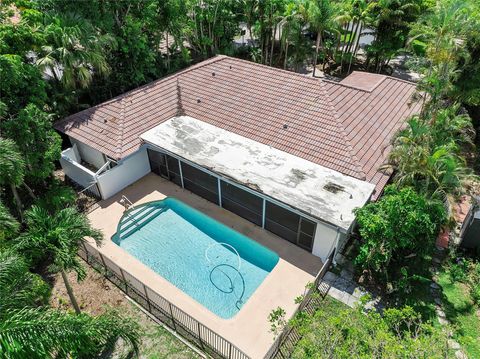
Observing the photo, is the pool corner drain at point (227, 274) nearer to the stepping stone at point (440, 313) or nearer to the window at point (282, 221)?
the window at point (282, 221)

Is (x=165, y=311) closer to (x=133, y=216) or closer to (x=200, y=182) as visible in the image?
(x=133, y=216)

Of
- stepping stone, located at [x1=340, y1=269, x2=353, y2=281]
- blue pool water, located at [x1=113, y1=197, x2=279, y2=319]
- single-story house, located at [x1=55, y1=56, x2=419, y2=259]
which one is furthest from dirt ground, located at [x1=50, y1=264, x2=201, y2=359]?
stepping stone, located at [x1=340, y1=269, x2=353, y2=281]

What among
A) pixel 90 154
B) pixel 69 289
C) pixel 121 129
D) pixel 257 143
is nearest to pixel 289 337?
pixel 69 289

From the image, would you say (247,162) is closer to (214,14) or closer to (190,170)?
(190,170)

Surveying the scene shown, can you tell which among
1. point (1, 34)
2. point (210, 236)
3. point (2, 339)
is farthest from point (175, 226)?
point (1, 34)

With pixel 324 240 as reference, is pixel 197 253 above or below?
below
